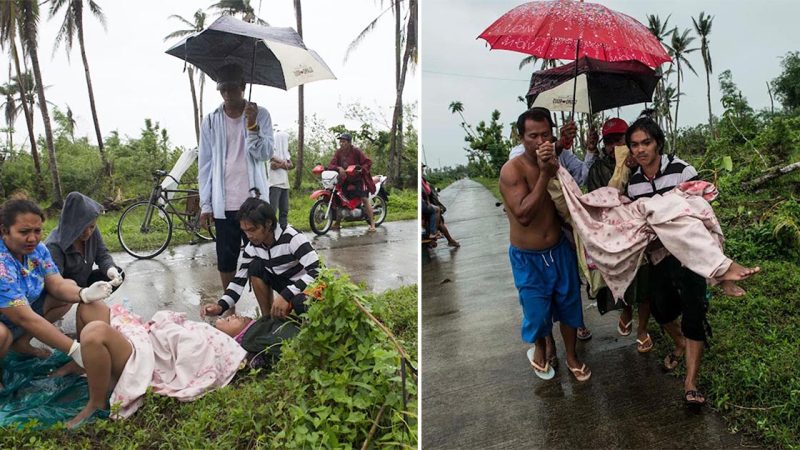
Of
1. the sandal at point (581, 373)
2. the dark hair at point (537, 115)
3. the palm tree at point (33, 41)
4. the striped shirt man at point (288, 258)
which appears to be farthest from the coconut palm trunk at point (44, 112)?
the sandal at point (581, 373)

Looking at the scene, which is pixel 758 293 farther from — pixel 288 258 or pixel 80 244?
pixel 80 244

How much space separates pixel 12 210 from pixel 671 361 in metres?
2.82

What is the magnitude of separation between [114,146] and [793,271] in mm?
4064

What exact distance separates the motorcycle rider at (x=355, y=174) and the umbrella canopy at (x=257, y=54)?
1.40 ft

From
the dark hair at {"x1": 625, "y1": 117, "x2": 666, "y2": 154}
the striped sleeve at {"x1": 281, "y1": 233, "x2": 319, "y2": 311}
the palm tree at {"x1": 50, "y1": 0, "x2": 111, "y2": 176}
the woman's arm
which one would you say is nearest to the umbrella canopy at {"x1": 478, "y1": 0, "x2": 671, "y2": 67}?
the dark hair at {"x1": 625, "y1": 117, "x2": 666, "y2": 154}

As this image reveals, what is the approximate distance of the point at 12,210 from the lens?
2.20 meters

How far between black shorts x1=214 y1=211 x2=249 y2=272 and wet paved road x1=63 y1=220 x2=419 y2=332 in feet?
0.84

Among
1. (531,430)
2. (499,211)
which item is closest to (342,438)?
(531,430)

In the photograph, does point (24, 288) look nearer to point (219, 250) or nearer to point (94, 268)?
point (94, 268)

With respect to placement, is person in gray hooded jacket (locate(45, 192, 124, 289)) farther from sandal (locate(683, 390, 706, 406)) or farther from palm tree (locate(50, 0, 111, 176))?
sandal (locate(683, 390, 706, 406))

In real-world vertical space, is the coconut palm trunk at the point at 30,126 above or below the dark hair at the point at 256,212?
above

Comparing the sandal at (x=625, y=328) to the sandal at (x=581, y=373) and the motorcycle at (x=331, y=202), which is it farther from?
the motorcycle at (x=331, y=202)

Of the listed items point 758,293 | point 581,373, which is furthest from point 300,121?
point 758,293

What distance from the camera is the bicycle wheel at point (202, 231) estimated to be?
3297mm
